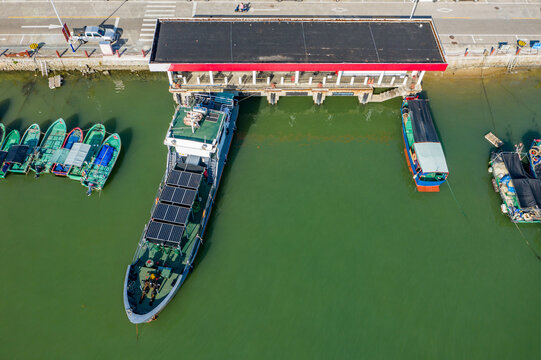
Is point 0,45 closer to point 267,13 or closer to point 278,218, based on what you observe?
point 267,13

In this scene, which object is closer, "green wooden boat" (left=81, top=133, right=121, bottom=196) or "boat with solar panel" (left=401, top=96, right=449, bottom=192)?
"green wooden boat" (left=81, top=133, right=121, bottom=196)

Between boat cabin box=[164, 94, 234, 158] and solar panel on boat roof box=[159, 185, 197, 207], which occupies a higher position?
boat cabin box=[164, 94, 234, 158]

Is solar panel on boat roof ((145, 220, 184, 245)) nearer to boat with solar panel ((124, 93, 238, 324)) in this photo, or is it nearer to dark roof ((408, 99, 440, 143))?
boat with solar panel ((124, 93, 238, 324))

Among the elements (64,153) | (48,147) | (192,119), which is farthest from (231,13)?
(48,147)

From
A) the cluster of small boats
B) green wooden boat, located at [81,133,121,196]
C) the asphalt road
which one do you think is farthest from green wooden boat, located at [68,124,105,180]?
the asphalt road

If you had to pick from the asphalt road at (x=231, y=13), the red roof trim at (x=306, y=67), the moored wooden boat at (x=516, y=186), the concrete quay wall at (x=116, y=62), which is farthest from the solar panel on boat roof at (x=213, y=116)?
the moored wooden boat at (x=516, y=186)

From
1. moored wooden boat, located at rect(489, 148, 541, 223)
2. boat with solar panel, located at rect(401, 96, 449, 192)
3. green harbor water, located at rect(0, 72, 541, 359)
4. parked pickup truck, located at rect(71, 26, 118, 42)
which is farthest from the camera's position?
parked pickup truck, located at rect(71, 26, 118, 42)

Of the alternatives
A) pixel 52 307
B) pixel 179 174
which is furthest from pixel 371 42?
pixel 52 307
